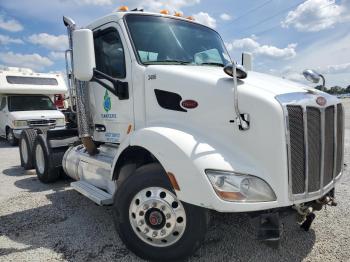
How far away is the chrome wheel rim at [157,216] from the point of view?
308 centimetres

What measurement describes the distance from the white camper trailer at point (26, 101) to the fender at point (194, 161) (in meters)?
10.2

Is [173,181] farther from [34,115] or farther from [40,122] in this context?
[34,115]

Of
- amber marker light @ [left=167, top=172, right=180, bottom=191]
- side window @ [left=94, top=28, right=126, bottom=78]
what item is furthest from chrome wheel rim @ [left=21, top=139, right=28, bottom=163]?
amber marker light @ [left=167, top=172, right=180, bottom=191]

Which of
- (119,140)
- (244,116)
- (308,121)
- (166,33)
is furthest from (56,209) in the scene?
(308,121)

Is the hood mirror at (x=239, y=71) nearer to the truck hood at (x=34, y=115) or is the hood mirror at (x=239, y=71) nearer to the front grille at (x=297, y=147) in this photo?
the front grille at (x=297, y=147)

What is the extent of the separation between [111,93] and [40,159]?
3195 millimetres

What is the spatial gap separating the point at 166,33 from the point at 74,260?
9.15 ft

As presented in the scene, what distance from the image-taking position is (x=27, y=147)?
7.38m

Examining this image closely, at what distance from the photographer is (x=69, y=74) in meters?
5.10

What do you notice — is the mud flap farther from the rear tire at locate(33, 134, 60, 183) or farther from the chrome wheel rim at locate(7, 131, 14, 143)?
the chrome wheel rim at locate(7, 131, 14, 143)

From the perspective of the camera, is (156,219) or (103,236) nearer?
(156,219)

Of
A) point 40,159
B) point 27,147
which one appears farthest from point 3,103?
point 40,159

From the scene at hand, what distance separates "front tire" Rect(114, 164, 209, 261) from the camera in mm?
3010

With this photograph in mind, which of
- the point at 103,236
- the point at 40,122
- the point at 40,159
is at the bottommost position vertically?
the point at 103,236
